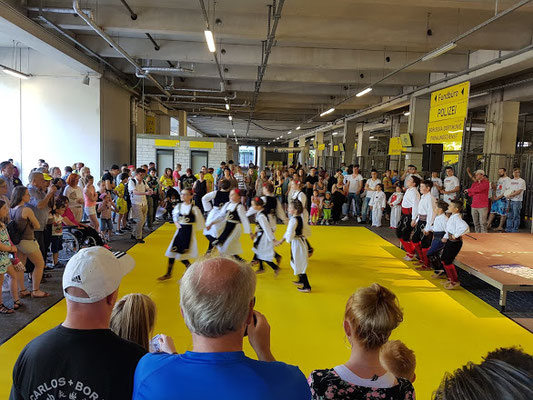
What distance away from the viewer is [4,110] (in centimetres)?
1220

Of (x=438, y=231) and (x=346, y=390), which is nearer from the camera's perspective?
(x=346, y=390)

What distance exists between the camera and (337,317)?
4855 mm

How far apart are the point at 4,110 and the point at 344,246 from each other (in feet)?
37.9

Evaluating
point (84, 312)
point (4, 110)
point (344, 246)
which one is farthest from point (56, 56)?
point (84, 312)

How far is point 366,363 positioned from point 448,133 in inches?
425

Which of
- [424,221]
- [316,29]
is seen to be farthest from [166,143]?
[424,221]

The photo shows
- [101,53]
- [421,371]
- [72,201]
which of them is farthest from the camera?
[101,53]

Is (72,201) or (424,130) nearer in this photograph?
(72,201)

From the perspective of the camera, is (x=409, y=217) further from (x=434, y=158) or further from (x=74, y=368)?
(x=74, y=368)

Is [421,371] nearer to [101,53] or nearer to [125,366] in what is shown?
[125,366]

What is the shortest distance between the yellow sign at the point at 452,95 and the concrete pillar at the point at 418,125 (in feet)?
9.73

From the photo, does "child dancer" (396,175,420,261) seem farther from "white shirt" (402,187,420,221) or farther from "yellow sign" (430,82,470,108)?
"yellow sign" (430,82,470,108)

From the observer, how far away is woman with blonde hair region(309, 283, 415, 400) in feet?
5.34

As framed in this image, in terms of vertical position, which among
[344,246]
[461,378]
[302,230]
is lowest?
[344,246]
